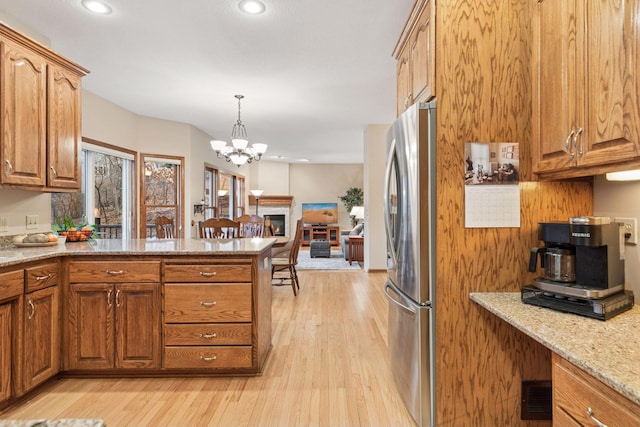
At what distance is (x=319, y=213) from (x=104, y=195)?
23.4ft

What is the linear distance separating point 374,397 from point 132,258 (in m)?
1.85

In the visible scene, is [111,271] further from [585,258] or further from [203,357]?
[585,258]

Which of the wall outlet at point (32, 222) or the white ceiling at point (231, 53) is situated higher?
the white ceiling at point (231, 53)

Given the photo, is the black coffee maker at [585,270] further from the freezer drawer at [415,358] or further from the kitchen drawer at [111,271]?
the kitchen drawer at [111,271]

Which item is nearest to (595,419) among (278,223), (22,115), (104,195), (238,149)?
(22,115)

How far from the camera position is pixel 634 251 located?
5.09ft

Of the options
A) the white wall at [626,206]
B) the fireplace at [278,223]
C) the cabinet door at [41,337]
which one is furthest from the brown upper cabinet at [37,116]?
the fireplace at [278,223]

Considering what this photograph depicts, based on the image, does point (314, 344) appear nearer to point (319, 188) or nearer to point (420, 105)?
point (420, 105)

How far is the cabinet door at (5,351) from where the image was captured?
2078 mm

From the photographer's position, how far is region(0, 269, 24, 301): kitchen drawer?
2062mm

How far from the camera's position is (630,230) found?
1555mm

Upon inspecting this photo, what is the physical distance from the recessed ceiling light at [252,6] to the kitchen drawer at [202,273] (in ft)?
6.07

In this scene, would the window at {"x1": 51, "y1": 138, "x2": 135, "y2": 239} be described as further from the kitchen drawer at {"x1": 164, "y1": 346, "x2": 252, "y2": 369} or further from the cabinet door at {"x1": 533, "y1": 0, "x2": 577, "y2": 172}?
the cabinet door at {"x1": 533, "y1": 0, "x2": 577, "y2": 172}

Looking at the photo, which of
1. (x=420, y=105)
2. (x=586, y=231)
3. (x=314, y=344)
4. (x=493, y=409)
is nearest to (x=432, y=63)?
(x=420, y=105)
